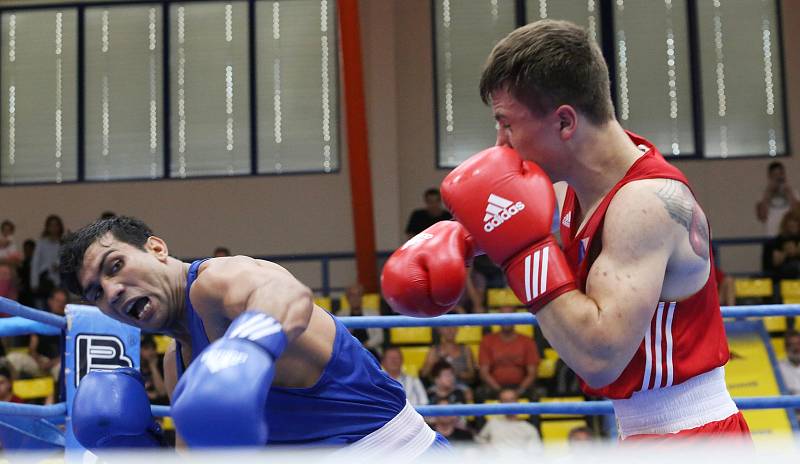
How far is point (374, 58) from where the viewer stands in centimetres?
966

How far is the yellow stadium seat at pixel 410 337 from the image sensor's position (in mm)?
7855

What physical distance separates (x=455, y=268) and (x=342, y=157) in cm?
816

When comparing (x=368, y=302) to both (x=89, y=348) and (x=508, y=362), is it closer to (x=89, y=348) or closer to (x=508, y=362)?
(x=508, y=362)

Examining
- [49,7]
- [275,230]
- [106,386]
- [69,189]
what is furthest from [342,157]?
[106,386]

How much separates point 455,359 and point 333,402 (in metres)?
4.79

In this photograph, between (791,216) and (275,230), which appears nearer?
(791,216)

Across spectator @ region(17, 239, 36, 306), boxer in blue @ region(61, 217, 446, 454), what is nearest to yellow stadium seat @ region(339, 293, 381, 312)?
spectator @ region(17, 239, 36, 306)

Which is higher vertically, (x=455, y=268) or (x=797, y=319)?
(x=455, y=268)

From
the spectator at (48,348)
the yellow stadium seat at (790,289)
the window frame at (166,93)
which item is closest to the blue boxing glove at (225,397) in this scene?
the spectator at (48,348)

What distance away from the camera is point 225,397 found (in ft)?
4.58

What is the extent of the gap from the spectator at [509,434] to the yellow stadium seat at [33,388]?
9.61 ft

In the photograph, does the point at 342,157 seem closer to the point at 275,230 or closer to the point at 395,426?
the point at 275,230

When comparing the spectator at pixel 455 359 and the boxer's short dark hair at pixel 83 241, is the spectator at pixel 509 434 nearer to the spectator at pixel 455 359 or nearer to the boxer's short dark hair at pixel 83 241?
the spectator at pixel 455 359

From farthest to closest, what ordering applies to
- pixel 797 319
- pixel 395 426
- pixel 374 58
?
pixel 374 58 → pixel 797 319 → pixel 395 426
